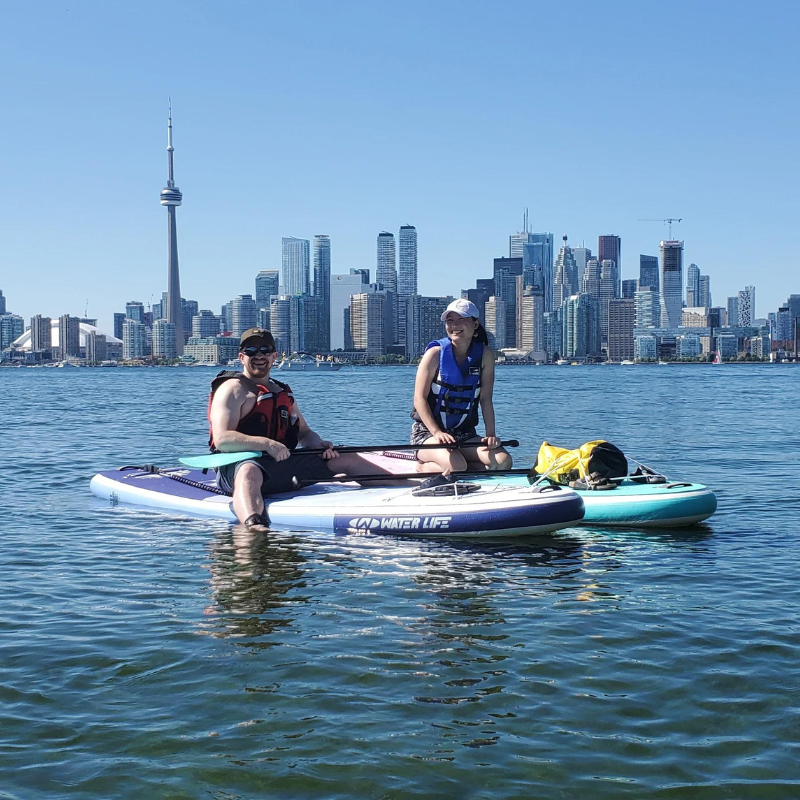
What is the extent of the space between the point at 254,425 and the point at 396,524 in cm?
166

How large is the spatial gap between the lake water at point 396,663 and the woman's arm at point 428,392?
1259mm

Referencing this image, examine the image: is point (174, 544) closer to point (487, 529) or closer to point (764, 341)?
point (487, 529)

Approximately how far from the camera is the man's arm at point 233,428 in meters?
8.70

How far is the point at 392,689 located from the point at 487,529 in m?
3.56

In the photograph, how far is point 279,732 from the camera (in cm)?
443

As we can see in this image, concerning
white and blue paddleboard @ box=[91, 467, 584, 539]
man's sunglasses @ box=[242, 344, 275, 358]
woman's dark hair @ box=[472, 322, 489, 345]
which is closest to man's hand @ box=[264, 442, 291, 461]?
white and blue paddleboard @ box=[91, 467, 584, 539]

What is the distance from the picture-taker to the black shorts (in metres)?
9.20

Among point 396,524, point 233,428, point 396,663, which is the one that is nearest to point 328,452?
point 233,428

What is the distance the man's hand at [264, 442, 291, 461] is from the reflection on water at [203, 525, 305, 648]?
0.72 m

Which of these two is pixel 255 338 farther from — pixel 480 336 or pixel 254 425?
pixel 480 336

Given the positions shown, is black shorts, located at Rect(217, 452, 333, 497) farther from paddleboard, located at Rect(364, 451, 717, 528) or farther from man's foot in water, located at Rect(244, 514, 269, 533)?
paddleboard, located at Rect(364, 451, 717, 528)

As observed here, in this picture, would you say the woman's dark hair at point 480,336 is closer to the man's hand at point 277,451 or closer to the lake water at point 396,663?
the lake water at point 396,663

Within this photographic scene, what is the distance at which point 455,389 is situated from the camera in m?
9.43

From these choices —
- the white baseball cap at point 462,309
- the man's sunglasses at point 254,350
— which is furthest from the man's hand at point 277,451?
the white baseball cap at point 462,309
